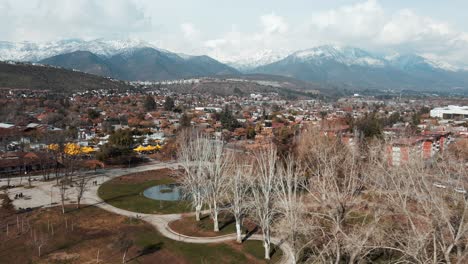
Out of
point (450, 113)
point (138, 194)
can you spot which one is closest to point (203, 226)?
point (138, 194)

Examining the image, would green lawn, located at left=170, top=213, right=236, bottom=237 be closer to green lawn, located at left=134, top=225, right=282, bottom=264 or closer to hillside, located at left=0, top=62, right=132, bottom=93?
green lawn, located at left=134, top=225, right=282, bottom=264

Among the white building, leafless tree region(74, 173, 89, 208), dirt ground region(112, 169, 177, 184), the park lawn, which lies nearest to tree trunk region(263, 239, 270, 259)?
the park lawn

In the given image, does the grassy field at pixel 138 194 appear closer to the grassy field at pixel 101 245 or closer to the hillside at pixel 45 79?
the grassy field at pixel 101 245

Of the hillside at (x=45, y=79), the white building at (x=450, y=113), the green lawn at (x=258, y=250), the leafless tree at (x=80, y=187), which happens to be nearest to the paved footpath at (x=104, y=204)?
the green lawn at (x=258, y=250)

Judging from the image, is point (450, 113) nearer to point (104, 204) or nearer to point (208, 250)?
point (104, 204)

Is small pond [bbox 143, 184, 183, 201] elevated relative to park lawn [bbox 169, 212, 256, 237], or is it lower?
lower
